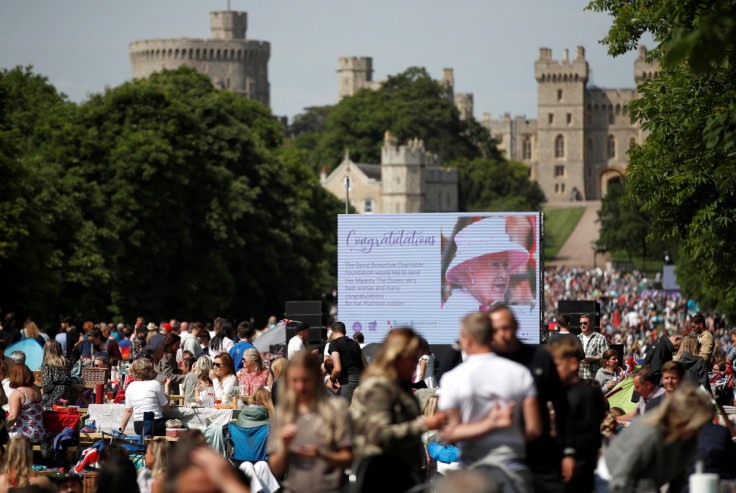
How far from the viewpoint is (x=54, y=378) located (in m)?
12.9

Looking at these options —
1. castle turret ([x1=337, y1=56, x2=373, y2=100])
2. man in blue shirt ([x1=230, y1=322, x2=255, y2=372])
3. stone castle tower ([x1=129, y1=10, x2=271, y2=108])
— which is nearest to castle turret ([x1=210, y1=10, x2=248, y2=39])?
stone castle tower ([x1=129, y1=10, x2=271, y2=108])

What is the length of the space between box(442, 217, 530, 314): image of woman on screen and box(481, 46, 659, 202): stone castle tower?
400 ft

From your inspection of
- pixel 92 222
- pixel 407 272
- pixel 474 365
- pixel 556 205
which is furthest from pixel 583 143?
pixel 474 365

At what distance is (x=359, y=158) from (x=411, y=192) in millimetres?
12970

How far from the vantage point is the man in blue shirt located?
47.6 ft

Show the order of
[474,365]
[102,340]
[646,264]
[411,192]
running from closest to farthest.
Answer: [474,365]
[102,340]
[411,192]
[646,264]

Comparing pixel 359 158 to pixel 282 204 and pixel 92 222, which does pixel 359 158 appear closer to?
pixel 282 204

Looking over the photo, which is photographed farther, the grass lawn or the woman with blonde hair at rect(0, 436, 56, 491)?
the grass lawn

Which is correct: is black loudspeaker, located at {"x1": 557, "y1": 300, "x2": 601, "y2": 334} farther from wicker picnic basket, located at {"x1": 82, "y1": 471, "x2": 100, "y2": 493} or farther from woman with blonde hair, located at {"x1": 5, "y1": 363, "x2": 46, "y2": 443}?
wicker picnic basket, located at {"x1": 82, "y1": 471, "x2": 100, "y2": 493}

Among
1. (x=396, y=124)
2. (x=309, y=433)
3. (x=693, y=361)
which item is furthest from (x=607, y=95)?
(x=309, y=433)

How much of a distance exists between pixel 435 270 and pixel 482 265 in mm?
703

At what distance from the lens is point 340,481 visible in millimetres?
6652

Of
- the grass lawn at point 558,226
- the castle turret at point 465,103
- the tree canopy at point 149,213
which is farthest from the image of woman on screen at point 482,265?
the castle turret at point 465,103

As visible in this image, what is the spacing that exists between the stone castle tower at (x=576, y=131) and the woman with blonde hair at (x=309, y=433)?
134563 millimetres
